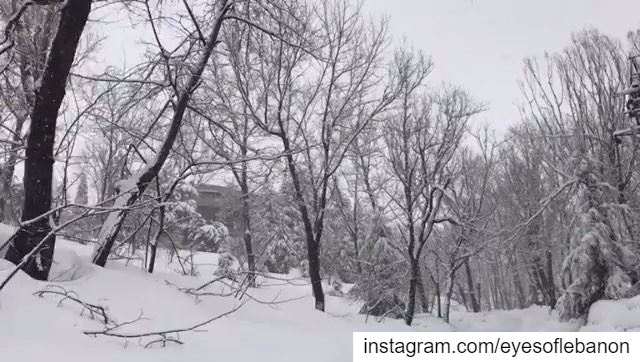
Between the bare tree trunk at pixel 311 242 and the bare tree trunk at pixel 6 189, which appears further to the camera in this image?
the bare tree trunk at pixel 311 242

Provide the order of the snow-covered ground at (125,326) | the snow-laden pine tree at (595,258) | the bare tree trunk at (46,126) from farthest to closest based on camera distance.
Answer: the snow-laden pine tree at (595,258)
the bare tree trunk at (46,126)
the snow-covered ground at (125,326)

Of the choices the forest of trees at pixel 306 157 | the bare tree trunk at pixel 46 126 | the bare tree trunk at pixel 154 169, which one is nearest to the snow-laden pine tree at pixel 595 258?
the forest of trees at pixel 306 157

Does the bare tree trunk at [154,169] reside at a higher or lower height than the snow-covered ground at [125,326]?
higher

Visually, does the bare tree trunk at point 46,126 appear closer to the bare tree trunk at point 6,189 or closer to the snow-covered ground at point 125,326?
the snow-covered ground at point 125,326

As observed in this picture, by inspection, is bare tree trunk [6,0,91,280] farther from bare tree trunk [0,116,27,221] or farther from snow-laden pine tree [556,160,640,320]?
snow-laden pine tree [556,160,640,320]

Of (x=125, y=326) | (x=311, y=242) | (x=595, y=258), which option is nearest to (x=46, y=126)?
(x=125, y=326)

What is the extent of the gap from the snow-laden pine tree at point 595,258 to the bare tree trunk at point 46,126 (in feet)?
44.5

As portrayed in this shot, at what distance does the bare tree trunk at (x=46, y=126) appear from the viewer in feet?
12.5

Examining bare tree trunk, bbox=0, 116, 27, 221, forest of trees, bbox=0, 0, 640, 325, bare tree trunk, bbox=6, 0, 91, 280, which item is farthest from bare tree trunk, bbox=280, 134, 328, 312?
bare tree trunk, bbox=6, 0, 91, 280

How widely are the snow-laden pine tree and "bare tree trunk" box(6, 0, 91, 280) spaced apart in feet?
44.5

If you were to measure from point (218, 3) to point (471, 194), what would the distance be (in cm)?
1818

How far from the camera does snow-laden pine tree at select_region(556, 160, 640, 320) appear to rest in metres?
12.6

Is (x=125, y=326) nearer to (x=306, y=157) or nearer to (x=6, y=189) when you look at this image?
(x=6, y=189)

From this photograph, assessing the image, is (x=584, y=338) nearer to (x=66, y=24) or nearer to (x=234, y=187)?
(x=66, y=24)
